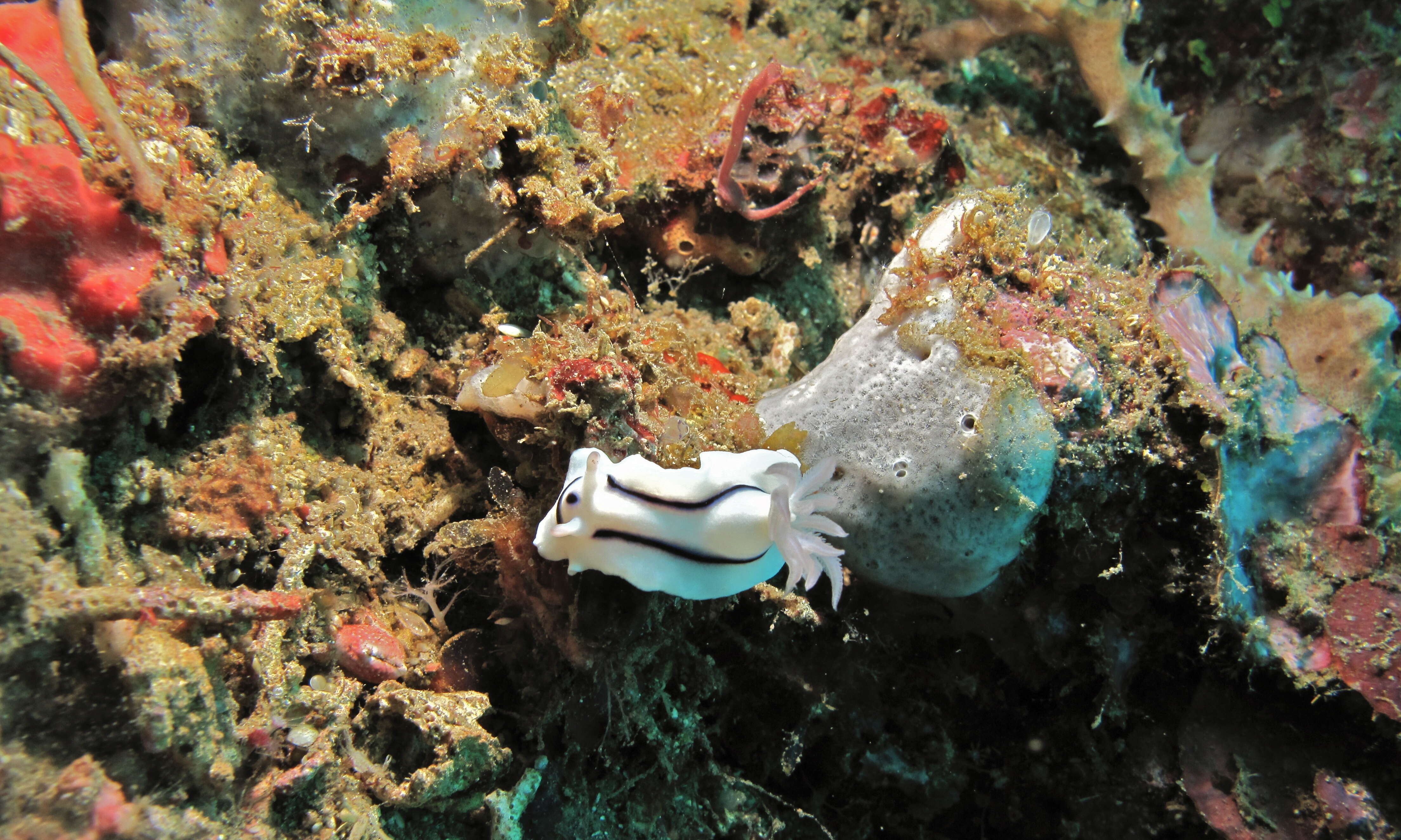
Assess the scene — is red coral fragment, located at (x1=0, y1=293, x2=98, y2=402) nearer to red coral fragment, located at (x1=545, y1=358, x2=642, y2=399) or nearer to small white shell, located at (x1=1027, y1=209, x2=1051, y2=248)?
red coral fragment, located at (x1=545, y1=358, x2=642, y2=399)

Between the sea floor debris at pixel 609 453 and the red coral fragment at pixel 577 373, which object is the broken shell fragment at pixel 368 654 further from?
the red coral fragment at pixel 577 373

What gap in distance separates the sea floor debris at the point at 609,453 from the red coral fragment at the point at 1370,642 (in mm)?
21

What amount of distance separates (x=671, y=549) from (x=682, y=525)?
0.10 m

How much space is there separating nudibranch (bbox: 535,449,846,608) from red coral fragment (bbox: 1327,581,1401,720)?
2505 millimetres

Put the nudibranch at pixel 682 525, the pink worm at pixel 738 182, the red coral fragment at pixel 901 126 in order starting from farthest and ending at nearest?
the red coral fragment at pixel 901 126
the pink worm at pixel 738 182
the nudibranch at pixel 682 525

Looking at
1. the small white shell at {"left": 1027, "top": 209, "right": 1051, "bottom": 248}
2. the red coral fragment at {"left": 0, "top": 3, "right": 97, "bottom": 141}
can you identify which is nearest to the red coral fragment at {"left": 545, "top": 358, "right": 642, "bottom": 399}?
the red coral fragment at {"left": 0, "top": 3, "right": 97, "bottom": 141}

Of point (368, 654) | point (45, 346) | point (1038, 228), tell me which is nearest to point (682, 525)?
point (368, 654)

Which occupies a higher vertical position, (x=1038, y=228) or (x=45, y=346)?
(x=45, y=346)

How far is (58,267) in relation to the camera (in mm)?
1646

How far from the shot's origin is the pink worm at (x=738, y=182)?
2.85 metres

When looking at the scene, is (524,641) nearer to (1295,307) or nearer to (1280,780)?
(1280,780)

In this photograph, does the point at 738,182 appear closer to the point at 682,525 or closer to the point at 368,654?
the point at 682,525

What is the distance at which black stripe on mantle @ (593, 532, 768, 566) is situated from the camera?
7.13 feet

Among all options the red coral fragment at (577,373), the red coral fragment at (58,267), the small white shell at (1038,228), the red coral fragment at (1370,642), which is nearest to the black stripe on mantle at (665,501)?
the red coral fragment at (577,373)
